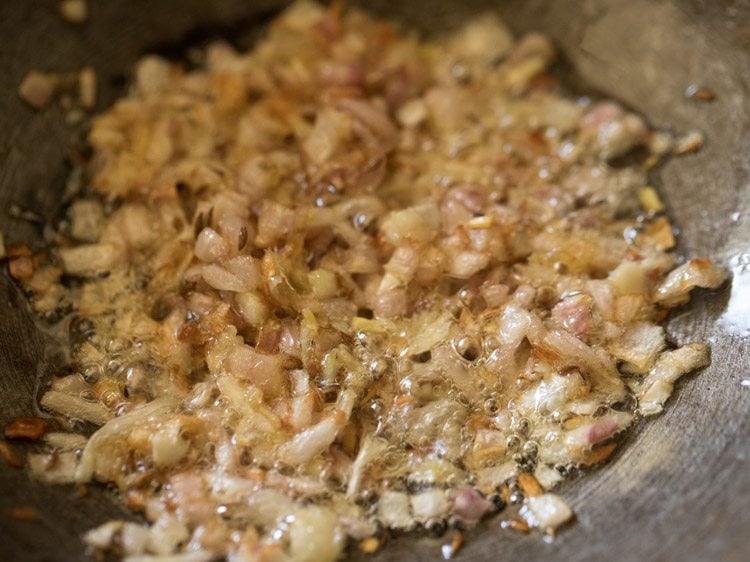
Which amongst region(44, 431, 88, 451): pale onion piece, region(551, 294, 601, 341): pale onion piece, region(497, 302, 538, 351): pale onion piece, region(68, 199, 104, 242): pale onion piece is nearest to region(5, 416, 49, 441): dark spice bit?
region(44, 431, 88, 451): pale onion piece

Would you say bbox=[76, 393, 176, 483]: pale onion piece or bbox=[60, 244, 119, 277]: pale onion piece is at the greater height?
bbox=[60, 244, 119, 277]: pale onion piece

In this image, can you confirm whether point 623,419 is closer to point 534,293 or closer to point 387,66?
point 534,293

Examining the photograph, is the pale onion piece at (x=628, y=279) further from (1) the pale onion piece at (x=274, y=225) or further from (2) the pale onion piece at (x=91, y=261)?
(2) the pale onion piece at (x=91, y=261)

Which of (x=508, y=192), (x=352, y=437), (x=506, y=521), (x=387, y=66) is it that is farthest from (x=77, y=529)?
(x=387, y=66)

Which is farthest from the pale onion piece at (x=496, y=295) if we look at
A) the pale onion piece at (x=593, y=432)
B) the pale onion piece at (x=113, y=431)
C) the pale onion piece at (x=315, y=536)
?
the pale onion piece at (x=113, y=431)

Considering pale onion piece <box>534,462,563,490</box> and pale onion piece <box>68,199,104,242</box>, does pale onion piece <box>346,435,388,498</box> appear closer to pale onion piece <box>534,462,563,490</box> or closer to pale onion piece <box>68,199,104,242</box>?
pale onion piece <box>534,462,563,490</box>

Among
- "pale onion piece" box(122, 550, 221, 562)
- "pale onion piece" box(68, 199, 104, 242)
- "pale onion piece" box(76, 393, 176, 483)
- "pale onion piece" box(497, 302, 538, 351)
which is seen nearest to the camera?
"pale onion piece" box(122, 550, 221, 562)

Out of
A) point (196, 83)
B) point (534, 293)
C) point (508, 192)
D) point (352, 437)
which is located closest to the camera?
point (352, 437)
